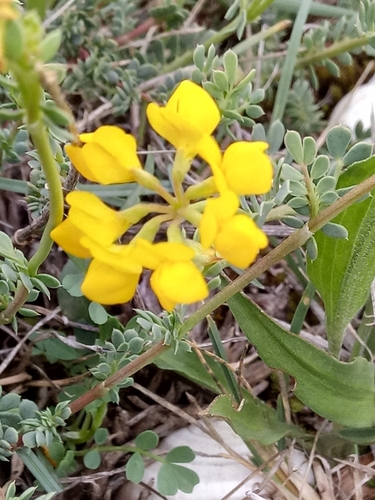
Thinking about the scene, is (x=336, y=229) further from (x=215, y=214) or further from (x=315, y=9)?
(x=315, y=9)

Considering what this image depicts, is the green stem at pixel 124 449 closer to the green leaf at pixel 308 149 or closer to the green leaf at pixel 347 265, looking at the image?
the green leaf at pixel 347 265

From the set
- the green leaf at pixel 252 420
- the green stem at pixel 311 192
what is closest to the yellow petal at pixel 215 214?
the green stem at pixel 311 192

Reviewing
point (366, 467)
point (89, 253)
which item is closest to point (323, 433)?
point (366, 467)

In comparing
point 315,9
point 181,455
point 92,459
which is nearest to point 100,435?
point 92,459

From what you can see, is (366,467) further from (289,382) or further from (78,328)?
(78,328)

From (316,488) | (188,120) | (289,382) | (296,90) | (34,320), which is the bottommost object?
(316,488)

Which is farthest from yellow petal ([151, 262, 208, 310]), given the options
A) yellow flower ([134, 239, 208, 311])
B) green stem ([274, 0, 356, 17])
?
green stem ([274, 0, 356, 17])
